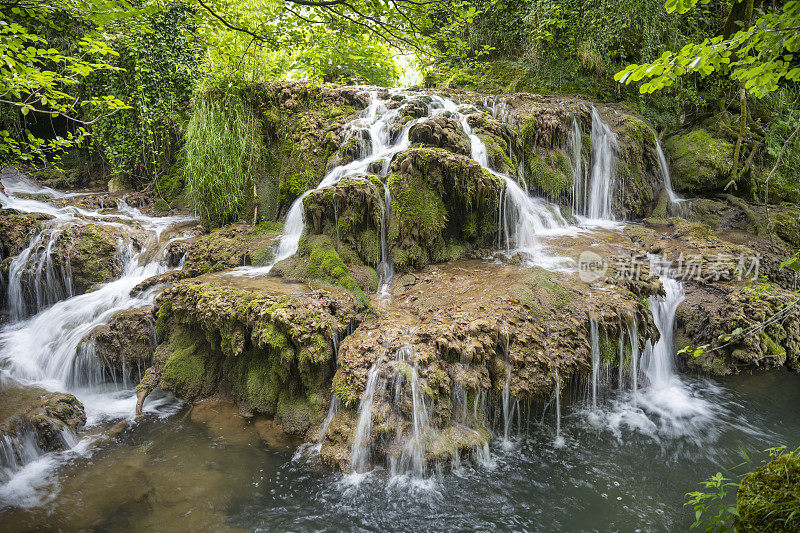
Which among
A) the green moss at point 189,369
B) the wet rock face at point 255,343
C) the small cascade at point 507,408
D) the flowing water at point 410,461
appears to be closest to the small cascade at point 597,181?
the flowing water at point 410,461

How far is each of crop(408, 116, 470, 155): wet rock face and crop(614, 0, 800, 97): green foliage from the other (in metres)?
4.53

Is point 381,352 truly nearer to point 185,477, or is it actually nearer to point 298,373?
point 298,373

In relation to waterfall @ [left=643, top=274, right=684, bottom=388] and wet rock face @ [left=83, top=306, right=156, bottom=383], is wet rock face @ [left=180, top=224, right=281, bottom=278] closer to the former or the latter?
wet rock face @ [left=83, top=306, right=156, bottom=383]

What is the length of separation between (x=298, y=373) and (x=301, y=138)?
5400 millimetres

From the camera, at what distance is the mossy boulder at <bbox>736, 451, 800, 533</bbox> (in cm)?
192

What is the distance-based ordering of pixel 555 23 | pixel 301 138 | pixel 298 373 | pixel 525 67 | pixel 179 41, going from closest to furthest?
pixel 298 373, pixel 301 138, pixel 179 41, pixel 555 23, pixel 525 67

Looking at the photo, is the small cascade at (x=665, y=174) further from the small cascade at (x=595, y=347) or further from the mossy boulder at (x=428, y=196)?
the small cascade at (x=595, y=347)

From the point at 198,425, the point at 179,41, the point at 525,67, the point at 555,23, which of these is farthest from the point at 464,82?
the point at 198,425

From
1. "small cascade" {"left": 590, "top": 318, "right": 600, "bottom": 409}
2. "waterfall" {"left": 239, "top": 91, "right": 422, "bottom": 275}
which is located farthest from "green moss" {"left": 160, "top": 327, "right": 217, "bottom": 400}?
"small cascade" {"left": 590, "top": 318, "right": 600, "bottom": 409}

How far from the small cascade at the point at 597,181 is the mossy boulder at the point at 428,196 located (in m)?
3.32

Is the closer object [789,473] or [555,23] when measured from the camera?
[789,473]

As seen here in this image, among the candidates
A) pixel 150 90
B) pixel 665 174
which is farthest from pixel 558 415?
pixel 150 90

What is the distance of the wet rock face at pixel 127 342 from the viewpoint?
5469 mm

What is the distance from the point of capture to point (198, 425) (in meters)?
4.56
